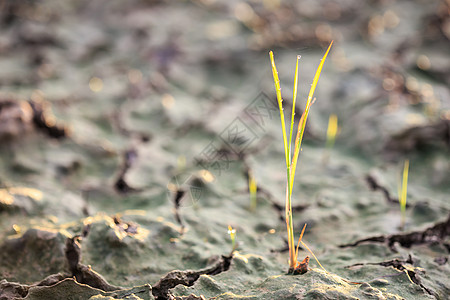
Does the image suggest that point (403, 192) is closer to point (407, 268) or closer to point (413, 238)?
point (413, 238)

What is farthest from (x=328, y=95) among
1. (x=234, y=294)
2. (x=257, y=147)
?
(x=234, y=294)

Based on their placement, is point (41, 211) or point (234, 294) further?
point (41, 211)

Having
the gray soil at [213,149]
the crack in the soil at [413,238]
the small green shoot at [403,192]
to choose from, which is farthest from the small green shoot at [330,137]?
the crack in the soil at [413,238]

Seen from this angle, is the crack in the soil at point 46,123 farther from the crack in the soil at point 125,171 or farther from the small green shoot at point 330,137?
the small green shoot at point 330,137

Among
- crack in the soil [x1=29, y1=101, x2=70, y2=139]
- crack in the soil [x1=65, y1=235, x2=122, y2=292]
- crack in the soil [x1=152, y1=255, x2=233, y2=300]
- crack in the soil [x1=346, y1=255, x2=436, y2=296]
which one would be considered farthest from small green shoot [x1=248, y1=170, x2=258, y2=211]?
crack in the soil [x1=29, y1=101, x2=70, y2=139]

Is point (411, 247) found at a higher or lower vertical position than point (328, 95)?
lower

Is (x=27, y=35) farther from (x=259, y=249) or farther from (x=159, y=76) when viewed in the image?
(x=259, y=249)

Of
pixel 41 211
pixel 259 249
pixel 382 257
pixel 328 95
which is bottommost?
pixel 41 211
